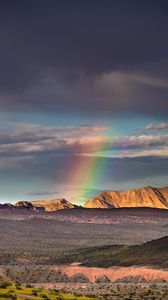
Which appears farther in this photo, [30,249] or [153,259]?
[30,249]

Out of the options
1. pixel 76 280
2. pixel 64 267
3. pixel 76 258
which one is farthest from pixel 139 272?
pixel 76 258

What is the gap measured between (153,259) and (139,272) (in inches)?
760

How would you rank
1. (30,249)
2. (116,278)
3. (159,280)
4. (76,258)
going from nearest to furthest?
(159,280)
(116,278)
(76,258)
(30,249)

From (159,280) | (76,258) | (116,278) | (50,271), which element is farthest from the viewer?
(76,258)

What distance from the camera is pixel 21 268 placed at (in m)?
128

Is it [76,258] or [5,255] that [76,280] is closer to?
[76,258]

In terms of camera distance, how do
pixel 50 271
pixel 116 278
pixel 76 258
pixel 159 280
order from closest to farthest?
pixel 159 280
pixel 116 278
pixel 50 271
pixel 76 258

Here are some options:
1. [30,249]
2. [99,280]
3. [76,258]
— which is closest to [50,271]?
[99,280]

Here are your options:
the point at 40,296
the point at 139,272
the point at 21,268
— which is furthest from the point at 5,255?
the point at 40,296

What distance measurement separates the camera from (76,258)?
15812 cm

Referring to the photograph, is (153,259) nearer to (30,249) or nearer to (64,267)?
(64,267)

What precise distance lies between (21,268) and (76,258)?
1296 inches

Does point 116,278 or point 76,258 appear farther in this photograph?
point 76,258

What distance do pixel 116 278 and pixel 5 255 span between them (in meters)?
59.8
